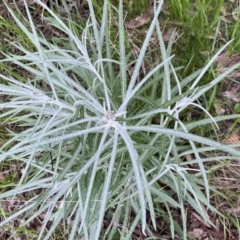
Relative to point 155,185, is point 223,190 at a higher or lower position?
lower

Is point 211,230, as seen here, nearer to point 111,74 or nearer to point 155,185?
point 155,185

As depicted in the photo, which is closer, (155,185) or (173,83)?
(155,185)

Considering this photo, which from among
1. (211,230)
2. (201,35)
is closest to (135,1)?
(201,35)

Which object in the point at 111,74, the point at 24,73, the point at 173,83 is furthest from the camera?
the point at 24,73

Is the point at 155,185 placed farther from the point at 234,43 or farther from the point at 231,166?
the point at 234,43

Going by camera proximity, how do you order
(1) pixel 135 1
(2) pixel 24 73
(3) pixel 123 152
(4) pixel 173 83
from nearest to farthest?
(3) pixel 123 152, (4) pixel 173 83, (1) pixel 135 1, (2) pixel 24 73

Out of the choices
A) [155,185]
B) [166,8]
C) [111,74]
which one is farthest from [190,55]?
[155,185]

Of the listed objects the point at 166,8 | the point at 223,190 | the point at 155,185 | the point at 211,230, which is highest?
the point at 166,8
